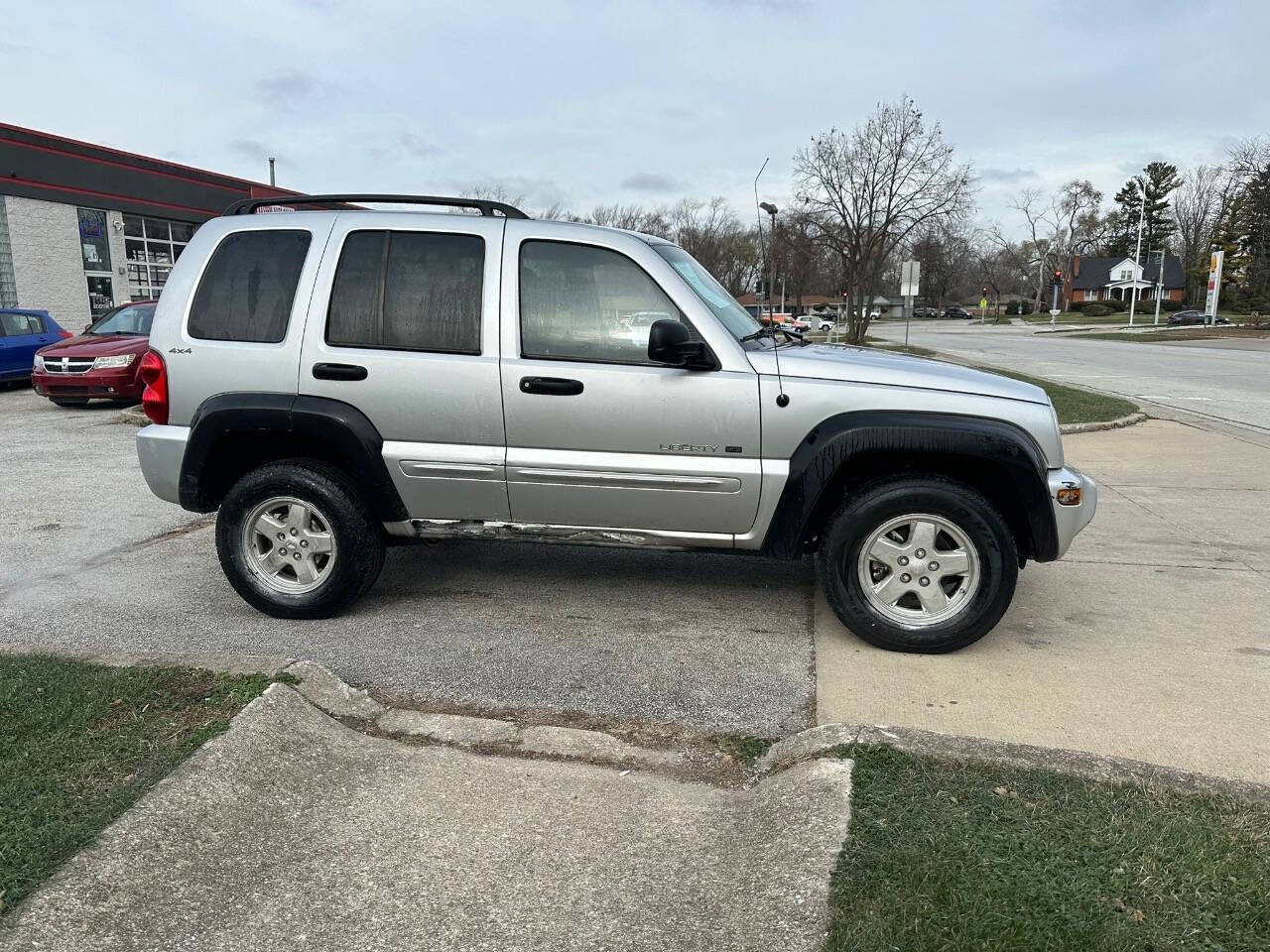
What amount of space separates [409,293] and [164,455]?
1.47 meters

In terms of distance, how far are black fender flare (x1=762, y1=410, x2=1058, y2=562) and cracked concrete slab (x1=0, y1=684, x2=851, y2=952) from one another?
1.43m

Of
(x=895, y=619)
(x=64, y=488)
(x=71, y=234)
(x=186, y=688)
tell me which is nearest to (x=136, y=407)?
(x=64, y=488)

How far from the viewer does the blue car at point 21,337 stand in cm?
1647

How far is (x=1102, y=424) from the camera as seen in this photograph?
11844 millimetres

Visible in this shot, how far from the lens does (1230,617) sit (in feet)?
15.9

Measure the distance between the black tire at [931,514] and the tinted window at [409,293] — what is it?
1.92 m

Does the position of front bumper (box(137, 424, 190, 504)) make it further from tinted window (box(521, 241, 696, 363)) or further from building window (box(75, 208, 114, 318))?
building window (box(75, 208, 114, 318))

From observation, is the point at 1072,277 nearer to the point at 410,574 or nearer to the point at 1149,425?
the point at 1149,425

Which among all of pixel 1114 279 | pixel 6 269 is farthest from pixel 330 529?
pixel 1114 279

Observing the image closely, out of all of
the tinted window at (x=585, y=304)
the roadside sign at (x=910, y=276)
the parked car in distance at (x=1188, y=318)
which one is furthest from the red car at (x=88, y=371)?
the parked car in distance at (x=1188, y=318)

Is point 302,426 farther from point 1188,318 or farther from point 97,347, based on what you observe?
point 1188,318

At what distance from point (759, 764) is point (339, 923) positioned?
1510 millimetres

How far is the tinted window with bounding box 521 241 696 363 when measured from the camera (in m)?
4.38

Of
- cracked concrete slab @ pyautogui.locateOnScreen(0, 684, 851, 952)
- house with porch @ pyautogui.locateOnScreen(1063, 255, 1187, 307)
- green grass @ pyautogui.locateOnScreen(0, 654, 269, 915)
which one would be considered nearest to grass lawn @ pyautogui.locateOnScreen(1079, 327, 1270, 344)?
cracked concrete slab @ pyautogui.locateOnScreen(0, 684, 851, 952)
